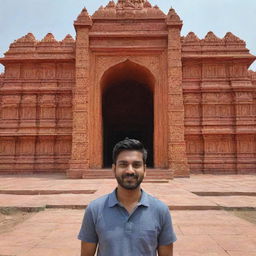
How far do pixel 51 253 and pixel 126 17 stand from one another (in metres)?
12.6

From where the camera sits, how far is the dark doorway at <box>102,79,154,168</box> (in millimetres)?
19933

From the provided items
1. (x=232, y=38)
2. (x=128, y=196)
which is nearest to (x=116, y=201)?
(x=128, y=196)

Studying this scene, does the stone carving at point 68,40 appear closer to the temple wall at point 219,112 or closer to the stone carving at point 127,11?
the stone carving at point 127,11

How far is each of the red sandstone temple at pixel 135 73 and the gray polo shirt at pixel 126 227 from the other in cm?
1057

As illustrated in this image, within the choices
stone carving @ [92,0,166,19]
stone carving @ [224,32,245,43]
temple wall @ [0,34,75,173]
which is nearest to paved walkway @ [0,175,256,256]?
temple wall @ [0,34,75,173]

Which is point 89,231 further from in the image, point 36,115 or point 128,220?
point 36,115

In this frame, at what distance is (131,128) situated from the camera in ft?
67.4

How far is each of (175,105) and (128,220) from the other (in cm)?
1127

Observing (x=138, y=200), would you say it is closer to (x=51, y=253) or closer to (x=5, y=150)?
(x=51, y=253)

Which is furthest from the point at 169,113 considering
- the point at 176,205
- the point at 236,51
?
the point at 176,205

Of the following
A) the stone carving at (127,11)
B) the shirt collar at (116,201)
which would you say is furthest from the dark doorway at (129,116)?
the shirt collar at (116,201)

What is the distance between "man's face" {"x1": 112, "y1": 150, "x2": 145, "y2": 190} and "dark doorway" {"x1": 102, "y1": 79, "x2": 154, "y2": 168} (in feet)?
59.3

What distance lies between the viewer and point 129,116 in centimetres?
2045

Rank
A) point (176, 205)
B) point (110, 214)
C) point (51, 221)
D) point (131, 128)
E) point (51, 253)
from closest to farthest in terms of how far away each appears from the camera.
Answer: point (110, 214) < point (51, 253) < point (51, 221) < point (176, 205) < point (131, 128)
